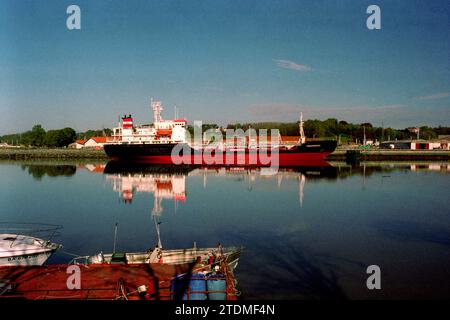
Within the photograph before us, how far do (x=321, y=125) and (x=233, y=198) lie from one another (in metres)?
103

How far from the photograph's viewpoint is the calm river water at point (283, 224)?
13695 millimetres

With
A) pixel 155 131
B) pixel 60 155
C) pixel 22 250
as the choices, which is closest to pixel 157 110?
pixel 155 131

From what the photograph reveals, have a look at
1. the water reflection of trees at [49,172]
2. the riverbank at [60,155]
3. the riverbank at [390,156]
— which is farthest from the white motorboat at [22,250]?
the riverbank at [60,155]

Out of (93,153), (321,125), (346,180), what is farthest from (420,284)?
(321,125)

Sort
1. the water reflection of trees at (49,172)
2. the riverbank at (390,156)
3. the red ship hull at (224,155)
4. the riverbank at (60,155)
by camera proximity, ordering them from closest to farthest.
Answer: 1. the water reflection of trees at (49,172)
2. the red ship hull at (224,155)
3. the riverbank at (390,156)
4. the riverbank at (60,155)

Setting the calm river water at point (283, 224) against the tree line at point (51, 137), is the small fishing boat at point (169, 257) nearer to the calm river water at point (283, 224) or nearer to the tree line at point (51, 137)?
the calm river water at point (283, 224)

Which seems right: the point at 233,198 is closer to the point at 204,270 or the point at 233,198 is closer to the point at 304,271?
the point at 304,271

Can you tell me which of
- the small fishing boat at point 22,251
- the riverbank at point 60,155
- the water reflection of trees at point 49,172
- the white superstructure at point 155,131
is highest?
the white superstructure at point 155,131

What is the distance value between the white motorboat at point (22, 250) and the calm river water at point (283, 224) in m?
2.07

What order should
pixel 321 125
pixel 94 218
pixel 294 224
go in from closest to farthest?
pixel 294 224 < pixel 94 218 < pixel 321 125

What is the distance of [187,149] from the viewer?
69250mm

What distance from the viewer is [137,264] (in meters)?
12.7

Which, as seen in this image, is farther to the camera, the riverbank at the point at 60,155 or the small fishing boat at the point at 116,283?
the riverbank at the point at 60,155

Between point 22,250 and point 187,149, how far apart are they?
5646 cm
